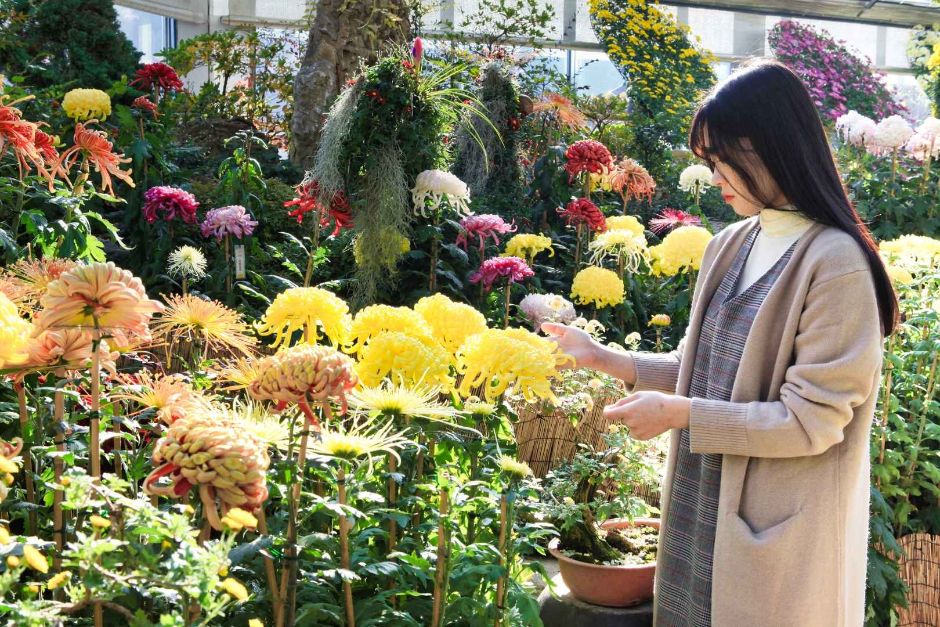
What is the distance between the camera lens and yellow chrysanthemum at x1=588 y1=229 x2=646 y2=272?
3986 mm

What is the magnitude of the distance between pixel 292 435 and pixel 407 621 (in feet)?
1.38

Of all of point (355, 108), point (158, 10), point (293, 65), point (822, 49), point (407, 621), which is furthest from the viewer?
point (822, 49)

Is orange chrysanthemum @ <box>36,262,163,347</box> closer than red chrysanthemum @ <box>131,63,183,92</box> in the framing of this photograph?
Yes

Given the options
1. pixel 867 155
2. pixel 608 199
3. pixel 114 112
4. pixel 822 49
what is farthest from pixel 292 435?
pixel 822 49

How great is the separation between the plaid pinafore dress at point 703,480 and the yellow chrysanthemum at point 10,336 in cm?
106

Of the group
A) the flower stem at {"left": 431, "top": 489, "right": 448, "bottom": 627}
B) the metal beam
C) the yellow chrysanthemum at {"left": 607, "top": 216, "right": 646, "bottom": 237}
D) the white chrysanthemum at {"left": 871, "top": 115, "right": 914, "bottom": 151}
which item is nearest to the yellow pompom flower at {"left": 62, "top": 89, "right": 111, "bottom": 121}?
the yellow chrysanthemum at {"left": 607, "top": 216, "right": 646, "bottom": 237}

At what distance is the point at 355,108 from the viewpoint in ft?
11.3

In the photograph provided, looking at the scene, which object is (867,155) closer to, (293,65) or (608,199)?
(608,199)

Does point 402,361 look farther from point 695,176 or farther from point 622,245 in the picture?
point 695,176

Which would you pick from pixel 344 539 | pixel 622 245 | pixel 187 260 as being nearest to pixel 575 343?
pixel 344 539

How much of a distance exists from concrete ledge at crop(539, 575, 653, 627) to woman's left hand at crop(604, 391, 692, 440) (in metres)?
0.75

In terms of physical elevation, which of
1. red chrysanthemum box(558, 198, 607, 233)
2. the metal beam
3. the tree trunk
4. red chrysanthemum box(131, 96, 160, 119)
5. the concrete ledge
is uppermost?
the metal beam

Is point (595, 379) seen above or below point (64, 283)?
below

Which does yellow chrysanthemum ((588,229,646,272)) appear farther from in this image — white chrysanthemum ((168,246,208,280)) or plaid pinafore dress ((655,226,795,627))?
plaid pinafore dress ((655,226,795,627))
